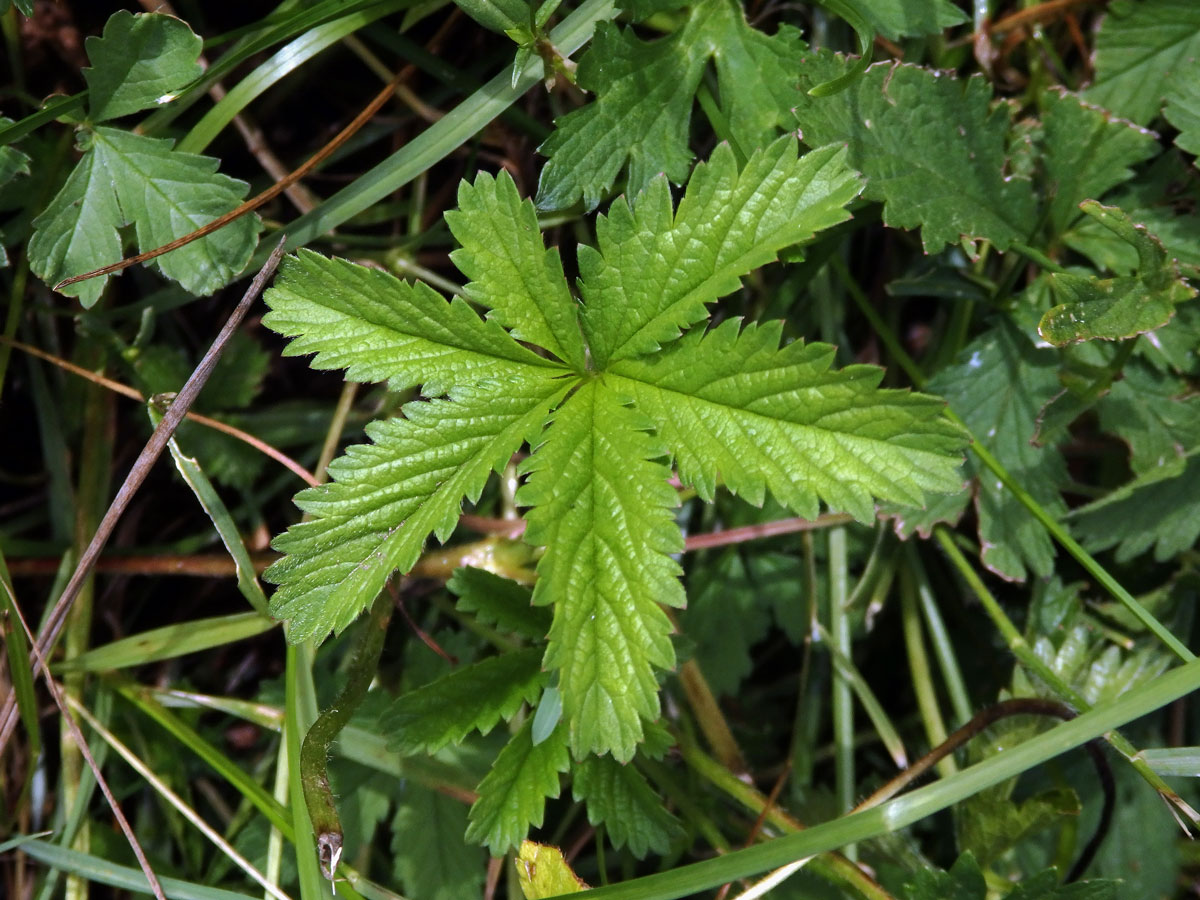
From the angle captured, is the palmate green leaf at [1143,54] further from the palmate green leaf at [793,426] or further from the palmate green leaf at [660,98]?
the palmate green leaf at [793,426]

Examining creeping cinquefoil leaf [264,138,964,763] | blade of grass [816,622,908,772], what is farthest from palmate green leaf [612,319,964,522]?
blade of grass [816,622,908,772]

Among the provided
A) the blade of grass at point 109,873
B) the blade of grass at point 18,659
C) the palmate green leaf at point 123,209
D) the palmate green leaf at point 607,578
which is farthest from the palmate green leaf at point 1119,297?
the blade of grass at point 18,659

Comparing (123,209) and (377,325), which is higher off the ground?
(123,209)

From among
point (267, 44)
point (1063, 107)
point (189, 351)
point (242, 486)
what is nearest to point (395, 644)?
point (242, 486)

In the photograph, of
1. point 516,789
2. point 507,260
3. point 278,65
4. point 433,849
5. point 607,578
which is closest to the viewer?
point 607,578

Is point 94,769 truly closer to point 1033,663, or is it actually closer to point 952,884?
point 952,884

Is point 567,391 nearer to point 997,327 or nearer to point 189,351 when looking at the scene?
point 997,327

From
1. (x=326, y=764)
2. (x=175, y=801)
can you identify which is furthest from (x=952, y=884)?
(x=175, y=801)
